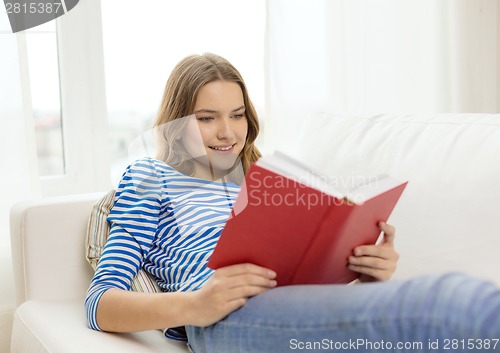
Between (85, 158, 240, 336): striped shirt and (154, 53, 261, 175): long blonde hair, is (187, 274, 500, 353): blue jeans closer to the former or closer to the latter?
(85, 158, 240, 336): striped shirt

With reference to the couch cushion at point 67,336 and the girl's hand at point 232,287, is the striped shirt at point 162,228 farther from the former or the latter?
the girl's hand at point 232,287

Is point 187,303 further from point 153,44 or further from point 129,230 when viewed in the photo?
point 153,44

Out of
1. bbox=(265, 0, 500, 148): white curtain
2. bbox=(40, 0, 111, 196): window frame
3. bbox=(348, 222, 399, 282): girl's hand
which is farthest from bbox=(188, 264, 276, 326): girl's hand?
bbox=(265, 0, 500, 148): white curtain

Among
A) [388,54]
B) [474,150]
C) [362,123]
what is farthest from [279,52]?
[474,150]

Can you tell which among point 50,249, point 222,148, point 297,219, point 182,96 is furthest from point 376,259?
point 50,249

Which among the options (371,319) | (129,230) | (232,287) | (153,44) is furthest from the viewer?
(153,44)

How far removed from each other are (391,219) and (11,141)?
103 centimetres

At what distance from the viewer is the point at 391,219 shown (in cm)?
137

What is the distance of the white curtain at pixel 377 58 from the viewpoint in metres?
2.36

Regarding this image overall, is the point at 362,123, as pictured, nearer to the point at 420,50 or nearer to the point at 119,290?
the point at 119,290

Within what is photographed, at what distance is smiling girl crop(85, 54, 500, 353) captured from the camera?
88 cm

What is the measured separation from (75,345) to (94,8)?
1.28 metres

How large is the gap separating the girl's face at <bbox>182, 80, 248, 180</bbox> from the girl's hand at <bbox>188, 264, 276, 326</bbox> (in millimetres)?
440

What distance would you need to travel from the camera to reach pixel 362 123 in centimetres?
157
